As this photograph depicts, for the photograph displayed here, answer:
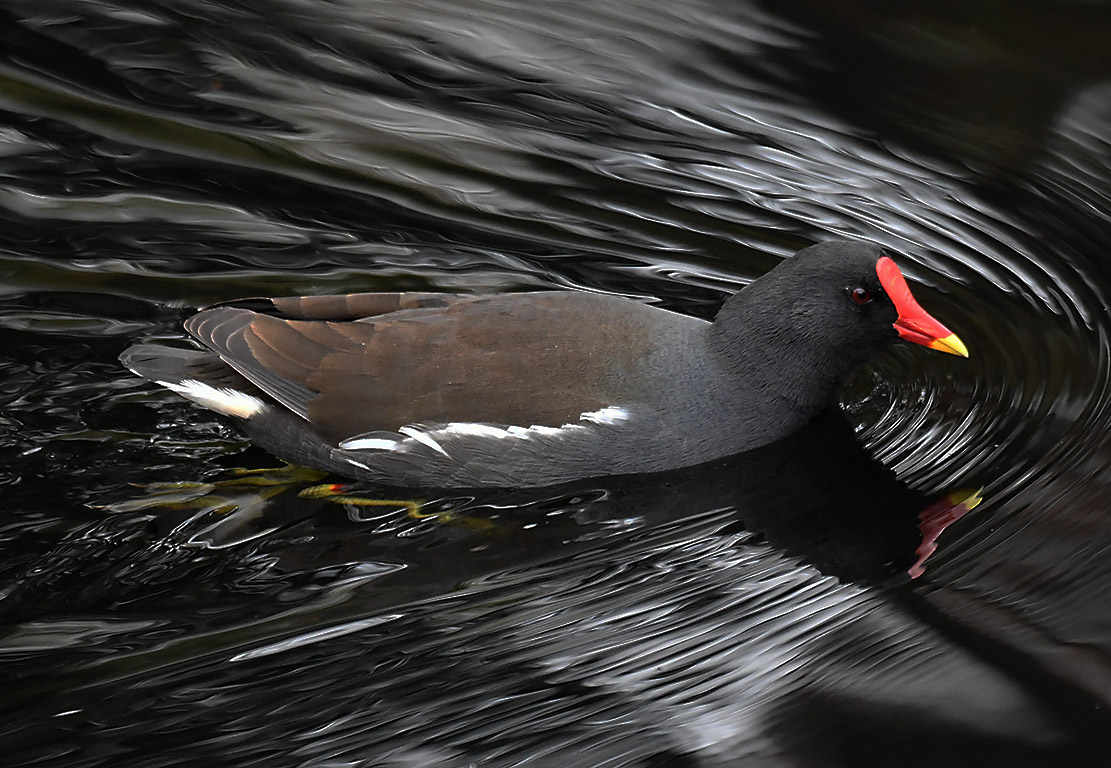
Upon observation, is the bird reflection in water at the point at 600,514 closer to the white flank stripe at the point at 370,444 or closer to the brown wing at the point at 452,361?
the white flank stripe at the point at 370,444

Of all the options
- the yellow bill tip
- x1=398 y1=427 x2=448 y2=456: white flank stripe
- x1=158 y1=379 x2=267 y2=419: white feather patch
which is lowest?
x1=158 y1=379 x2=267 y2=419: white feather patch

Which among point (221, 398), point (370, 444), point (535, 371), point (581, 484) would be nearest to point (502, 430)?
point (535, 371)

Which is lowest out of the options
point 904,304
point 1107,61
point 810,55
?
point 904,304

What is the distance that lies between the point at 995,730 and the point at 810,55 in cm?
424

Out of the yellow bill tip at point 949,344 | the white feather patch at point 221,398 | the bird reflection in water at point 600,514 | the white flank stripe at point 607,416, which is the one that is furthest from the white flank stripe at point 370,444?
the yellow bill tip at point 949,344

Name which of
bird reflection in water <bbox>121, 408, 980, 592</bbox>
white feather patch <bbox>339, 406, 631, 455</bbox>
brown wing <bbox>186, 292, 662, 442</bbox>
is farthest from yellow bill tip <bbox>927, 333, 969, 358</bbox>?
white feather patch <bbox>339, 406, 631, 455</bbox>

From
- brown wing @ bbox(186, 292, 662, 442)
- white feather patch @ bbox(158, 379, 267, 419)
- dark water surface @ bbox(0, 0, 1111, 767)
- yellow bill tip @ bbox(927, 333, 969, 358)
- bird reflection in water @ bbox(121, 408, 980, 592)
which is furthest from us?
white feather patch @ bbox(158, 379, 267, 419)

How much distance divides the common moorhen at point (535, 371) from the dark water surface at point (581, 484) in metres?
0.13

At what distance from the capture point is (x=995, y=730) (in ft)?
10.3

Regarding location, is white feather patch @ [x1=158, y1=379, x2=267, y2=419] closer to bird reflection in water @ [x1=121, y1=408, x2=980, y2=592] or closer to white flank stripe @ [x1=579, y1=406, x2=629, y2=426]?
bird reflection in water @ [x1=121, y1=408, x2=980, y2=592]

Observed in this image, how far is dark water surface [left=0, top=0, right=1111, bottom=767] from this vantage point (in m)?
3.31

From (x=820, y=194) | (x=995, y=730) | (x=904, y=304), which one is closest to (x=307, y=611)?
(x=995, y=730)

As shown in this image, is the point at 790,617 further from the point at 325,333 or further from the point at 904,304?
the point at 325,333

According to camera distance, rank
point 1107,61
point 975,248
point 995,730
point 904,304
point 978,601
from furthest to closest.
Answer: point 1107,61, point 975,248, point 904,304, point 978,601, point 995,730
